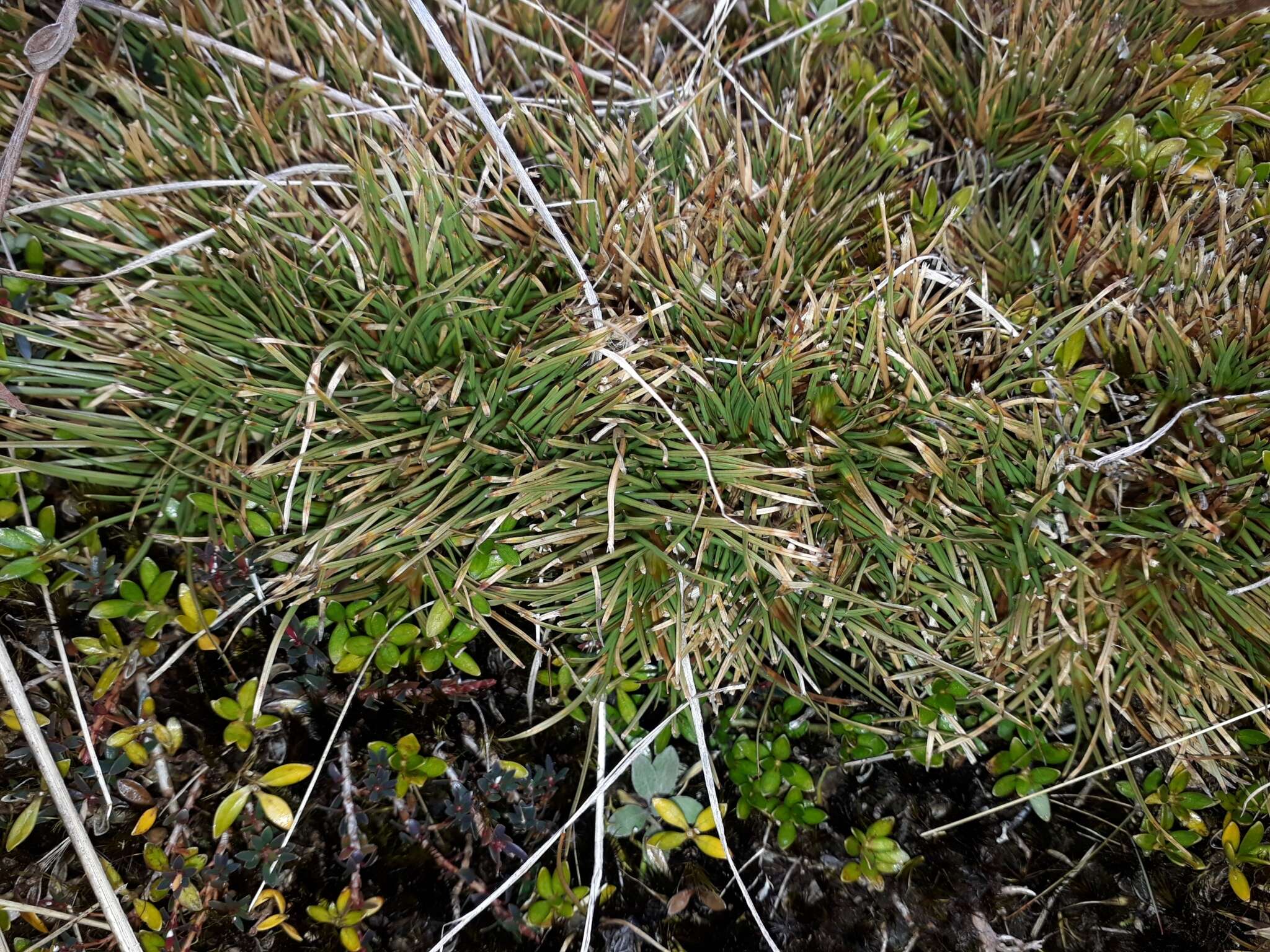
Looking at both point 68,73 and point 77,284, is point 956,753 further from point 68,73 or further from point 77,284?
point 68,73

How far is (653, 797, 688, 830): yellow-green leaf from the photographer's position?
1.40 meters

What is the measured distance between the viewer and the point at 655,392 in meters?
1.33

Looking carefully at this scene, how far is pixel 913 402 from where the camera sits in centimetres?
139

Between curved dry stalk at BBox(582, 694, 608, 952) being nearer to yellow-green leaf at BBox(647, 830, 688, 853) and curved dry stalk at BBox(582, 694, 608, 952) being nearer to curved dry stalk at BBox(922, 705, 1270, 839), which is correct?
yellow-green leaf at BBox(647, 830, 688, 853)

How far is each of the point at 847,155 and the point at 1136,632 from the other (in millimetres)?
1180

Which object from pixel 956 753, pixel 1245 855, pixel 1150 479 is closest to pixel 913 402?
pixel 1150 479

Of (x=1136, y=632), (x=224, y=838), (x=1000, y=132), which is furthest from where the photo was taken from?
(x=1000, y=132)

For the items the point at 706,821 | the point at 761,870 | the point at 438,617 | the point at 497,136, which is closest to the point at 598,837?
the point at 706,821

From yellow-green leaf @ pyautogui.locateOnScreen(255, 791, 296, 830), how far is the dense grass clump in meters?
0.14

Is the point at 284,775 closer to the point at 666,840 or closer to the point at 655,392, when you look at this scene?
the point at 666,840

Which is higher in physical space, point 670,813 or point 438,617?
point 438,617

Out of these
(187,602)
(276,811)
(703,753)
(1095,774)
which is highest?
(187,602)

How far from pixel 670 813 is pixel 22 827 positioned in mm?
1138

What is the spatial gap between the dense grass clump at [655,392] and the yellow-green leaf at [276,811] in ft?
0.46
